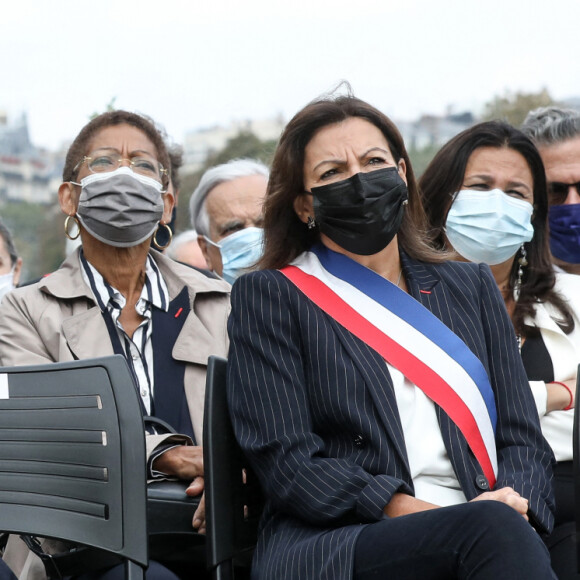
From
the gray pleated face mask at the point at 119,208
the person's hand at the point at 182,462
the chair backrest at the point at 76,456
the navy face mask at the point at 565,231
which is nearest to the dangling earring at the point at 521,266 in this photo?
the navy face mask at the point at 565,231

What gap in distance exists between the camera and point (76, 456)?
3.50m

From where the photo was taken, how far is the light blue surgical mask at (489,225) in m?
4.83

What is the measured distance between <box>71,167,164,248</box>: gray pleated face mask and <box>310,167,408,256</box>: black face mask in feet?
3.23

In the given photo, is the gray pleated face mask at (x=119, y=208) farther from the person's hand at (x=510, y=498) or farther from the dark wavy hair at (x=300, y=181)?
the person's hand at (x=510, y=498)

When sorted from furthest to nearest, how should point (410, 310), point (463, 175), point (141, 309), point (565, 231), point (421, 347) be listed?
point (565, 231) → point (463, 175) → point (141, 309) → point (410, 310) → point (421, 347)

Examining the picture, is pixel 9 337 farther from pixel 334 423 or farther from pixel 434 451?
pixel 434 451

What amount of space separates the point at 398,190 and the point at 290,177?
0.42m

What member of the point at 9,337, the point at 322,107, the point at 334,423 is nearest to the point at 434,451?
the point at 334,423

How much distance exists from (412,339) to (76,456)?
3.85 feet

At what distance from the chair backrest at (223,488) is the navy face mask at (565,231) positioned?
2250 mm

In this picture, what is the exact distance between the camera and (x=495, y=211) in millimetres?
4836

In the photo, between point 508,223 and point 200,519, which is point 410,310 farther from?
point 508,223

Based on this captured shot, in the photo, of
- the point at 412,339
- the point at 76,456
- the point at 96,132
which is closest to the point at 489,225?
the point at 412,339

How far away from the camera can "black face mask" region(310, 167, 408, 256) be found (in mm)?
3831
